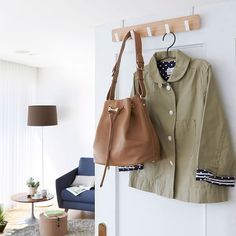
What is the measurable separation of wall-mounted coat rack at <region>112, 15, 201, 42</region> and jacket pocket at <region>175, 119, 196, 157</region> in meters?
0.30

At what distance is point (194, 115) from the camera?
0.90 m

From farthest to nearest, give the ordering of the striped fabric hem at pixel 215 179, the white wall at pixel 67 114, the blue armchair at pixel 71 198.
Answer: the white wall at pixel 67 114, the blue armchair at pixel 71 198, the striped fabric hem at pixel 215 179

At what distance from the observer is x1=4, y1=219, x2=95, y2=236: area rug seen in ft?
11.6

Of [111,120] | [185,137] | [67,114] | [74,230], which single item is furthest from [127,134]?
[67,114]

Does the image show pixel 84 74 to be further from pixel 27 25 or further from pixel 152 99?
pixel 152 99

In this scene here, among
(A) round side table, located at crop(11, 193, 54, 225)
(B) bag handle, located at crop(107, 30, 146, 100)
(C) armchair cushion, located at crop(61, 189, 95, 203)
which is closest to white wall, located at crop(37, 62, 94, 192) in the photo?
(C) armchair cushion, located at crop(61, 189, 95, 203)

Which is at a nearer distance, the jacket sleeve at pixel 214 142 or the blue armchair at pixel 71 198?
the jacket sleeve at pixel 214 142

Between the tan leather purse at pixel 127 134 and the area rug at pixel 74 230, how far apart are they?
2.93m

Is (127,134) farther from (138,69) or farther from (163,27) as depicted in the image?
(163,27)

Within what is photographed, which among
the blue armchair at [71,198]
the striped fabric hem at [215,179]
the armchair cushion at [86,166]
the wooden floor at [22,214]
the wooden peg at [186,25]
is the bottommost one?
the wooden floor at [22,214]

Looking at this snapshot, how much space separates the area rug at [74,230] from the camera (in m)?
3.53

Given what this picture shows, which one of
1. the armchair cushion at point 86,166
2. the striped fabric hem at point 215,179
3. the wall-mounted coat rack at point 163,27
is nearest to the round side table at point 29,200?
the armchair cushion at point 86,166

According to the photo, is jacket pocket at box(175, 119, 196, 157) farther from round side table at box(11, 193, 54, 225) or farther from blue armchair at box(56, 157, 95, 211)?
round side table at box(11, 193, 54, 225)

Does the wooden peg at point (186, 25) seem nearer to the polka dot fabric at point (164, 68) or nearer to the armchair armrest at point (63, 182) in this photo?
the polka dot fabric at point (164, 68)
